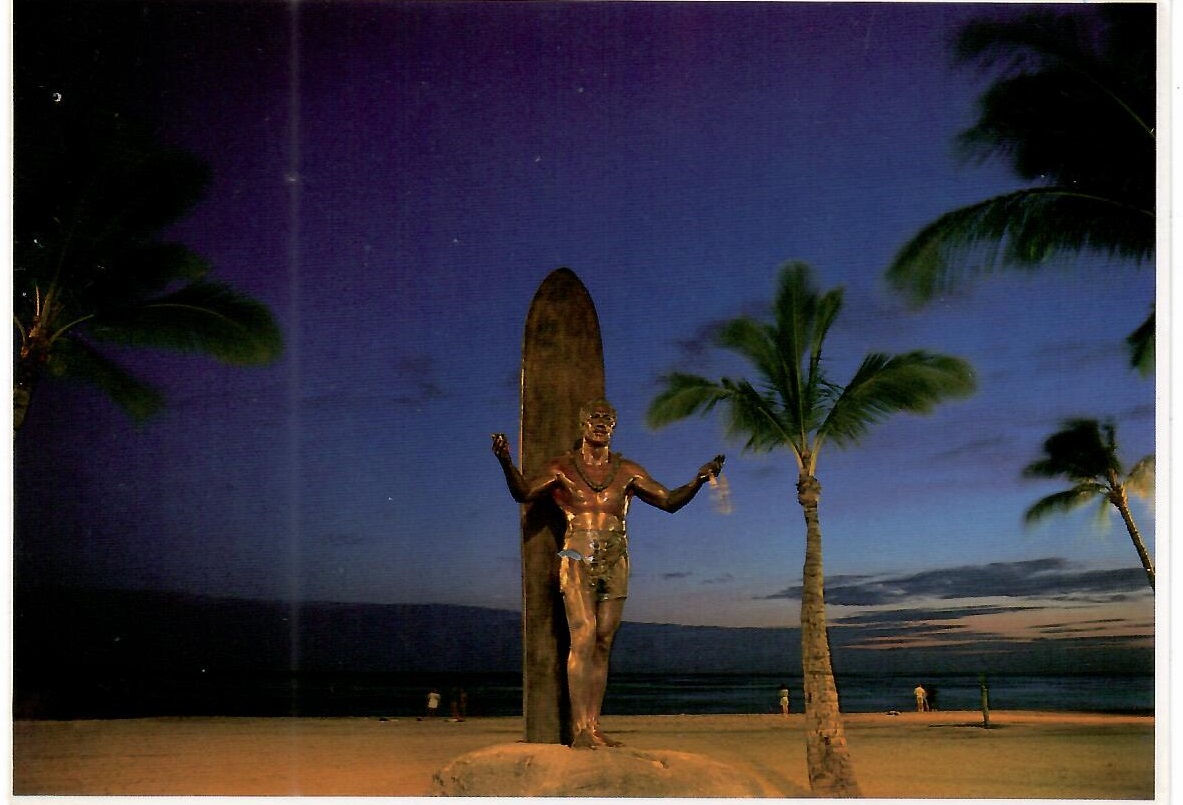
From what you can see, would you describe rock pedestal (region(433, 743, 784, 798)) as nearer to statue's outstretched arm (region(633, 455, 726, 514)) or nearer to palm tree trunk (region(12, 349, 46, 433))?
statue's outstretched arm (region(633, 455, 726, 514))

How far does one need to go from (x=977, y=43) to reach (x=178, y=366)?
4.73 m

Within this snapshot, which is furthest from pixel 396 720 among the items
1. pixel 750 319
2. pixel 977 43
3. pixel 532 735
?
pixel 977 43

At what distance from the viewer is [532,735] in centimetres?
888

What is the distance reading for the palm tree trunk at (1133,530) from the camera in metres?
9.88

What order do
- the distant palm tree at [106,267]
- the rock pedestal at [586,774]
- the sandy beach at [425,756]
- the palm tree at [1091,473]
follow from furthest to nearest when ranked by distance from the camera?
the palm tree at [1091,473], the distant palm tree at [106,267], the sandy beach at [425,756], the rock pedestal at [586,774]

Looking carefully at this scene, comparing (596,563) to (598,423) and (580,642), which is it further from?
(598,423)

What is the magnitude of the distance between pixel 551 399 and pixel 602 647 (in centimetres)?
126

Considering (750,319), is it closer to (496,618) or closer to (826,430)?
(826,430)

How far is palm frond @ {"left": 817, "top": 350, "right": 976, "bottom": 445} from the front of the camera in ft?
32.4

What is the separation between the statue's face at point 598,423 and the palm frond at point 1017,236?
2101 millimetres

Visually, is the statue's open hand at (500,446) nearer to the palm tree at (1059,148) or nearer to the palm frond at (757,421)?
the palm frond at (757,421)

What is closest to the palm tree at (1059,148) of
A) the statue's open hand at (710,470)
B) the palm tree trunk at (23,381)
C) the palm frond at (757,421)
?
the palm frond at (757,421)

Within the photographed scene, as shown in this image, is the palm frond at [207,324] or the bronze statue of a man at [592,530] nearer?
the bronze statue of a man at [592,530]

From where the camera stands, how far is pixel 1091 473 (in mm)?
9867
